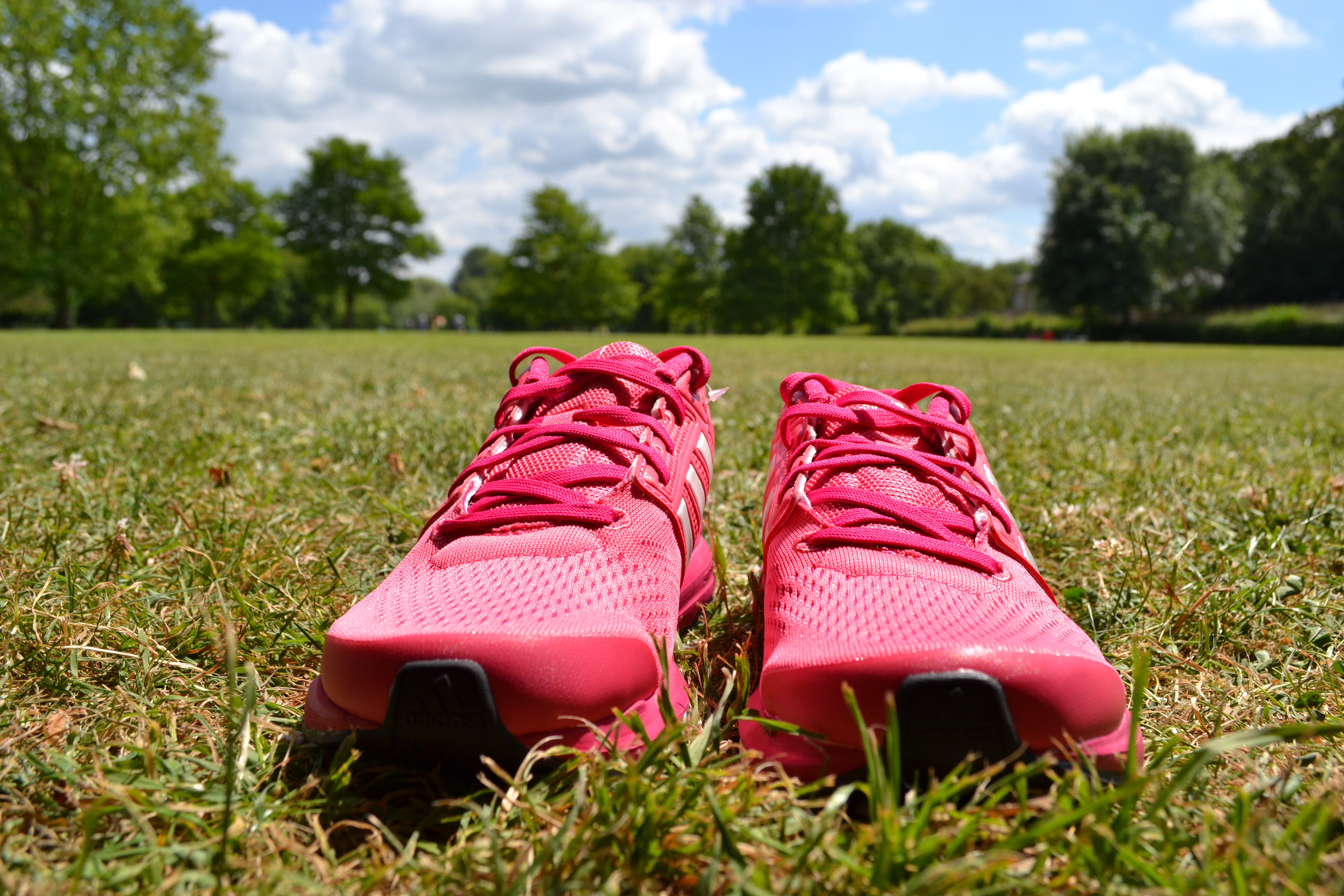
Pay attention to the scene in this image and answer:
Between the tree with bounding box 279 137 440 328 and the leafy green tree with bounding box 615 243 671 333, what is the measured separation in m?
21.2

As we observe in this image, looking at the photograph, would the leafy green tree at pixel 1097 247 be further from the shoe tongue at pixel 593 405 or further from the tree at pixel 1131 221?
the shoe tongue at pixel 593 405

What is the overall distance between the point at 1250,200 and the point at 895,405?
2839 inches

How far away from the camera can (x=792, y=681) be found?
1.07 meters

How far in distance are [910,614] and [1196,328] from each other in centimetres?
5244

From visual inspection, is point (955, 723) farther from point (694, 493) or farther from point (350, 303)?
point (350, 303)

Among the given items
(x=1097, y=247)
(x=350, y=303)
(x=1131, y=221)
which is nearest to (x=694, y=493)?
(x=1097, y=247)

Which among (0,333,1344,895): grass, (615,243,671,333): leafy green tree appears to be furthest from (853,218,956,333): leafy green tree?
(0,333,1344,895): grass

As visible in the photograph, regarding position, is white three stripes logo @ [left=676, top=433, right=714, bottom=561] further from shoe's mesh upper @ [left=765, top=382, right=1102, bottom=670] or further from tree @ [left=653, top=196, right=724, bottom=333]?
tree @ [left=653, top=196, right=724, bottom=333]

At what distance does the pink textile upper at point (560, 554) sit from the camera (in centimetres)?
103

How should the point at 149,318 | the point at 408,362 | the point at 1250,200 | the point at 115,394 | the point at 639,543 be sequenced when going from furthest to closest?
the point at 149,318
the point at 1250,200
the point at 408,362
the point at 115,394
the point at 639,543

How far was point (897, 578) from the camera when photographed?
4.26 feet

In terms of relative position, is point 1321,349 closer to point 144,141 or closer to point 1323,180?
point 1323,180

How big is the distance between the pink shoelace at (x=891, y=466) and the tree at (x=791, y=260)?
54236mm

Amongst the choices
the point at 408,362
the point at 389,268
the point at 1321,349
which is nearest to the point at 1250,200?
the point at 1321,349
